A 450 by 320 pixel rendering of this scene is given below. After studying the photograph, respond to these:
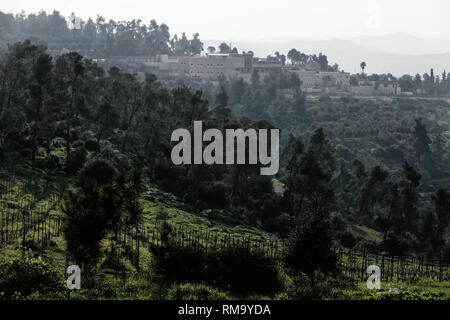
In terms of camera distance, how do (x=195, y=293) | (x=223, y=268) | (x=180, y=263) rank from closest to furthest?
(x=195, y=293), (x=223, y=268), (x=180, y=263)

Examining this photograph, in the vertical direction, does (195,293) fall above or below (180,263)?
below

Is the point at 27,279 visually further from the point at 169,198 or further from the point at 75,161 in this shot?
the point at 75,161

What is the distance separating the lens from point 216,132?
68375 millimetres

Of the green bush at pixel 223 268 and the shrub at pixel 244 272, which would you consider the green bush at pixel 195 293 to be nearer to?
the green bush at pixel 223 268

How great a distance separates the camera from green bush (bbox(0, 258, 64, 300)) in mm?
22625

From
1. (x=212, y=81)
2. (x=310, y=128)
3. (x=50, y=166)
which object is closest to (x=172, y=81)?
(x=212, y=81)

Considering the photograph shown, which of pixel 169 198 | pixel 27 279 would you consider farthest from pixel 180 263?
pixel 169 198

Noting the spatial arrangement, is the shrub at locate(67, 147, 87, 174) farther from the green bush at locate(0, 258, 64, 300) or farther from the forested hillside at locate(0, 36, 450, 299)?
the green bush at locate(0, 258, 64, 300)

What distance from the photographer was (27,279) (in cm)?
2309

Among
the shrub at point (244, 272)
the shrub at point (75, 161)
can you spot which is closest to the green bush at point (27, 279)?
the shrub at point (244, 272)

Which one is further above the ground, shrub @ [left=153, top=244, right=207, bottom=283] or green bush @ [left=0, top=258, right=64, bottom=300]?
green bush @ [left=0, top=258, right=64, bottom=300]

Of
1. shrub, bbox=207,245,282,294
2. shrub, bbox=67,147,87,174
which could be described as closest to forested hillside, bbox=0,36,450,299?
shrub, bbox=207,245,282,294

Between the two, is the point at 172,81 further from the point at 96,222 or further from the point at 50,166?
the point at 96,222

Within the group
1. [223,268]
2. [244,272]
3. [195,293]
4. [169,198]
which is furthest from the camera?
[169,198]
